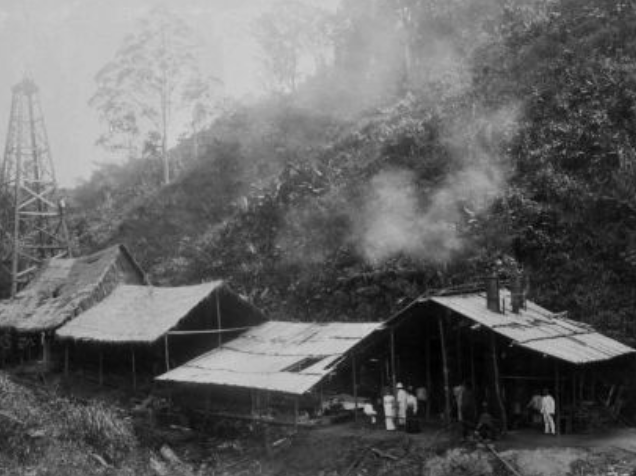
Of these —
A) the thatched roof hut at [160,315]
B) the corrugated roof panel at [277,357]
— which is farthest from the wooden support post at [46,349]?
the corrugated roof panel at [277,357]

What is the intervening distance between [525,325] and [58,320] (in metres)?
Answer: 19.2

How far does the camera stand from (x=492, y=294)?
63.3 ft

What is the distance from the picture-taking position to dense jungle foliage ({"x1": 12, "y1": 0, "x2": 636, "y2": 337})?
27531 millimetres

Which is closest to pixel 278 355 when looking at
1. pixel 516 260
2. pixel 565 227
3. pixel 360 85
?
pixel 516 260

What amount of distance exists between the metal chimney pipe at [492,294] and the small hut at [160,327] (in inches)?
399

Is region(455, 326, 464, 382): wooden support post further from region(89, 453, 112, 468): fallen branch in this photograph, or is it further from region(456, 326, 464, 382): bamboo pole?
region(89, 453, 112, 468): fallen branch

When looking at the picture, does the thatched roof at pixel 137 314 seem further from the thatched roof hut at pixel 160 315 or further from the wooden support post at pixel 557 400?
A: the wooden support post at pixel 557 400

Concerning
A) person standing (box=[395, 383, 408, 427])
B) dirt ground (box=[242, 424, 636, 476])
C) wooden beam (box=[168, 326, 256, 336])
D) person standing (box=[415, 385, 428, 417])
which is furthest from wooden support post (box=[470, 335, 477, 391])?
wooden beam (box=[168, 326, 256, 336])

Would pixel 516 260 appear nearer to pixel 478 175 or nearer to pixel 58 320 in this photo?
pixel 478 175

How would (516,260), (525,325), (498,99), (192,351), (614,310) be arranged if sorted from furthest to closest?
(498,99), (516,260), (192,351), (614,310), (525,325)

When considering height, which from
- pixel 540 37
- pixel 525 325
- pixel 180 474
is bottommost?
pixel 180 474

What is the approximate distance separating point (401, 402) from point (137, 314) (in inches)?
479

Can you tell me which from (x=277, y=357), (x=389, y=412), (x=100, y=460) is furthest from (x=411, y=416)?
(x=100, y=460)

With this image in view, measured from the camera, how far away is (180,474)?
683 inches
